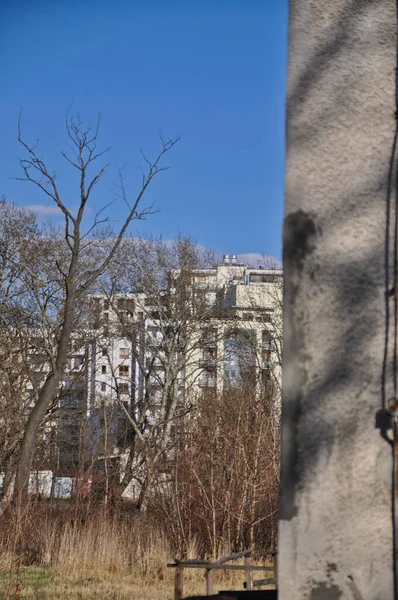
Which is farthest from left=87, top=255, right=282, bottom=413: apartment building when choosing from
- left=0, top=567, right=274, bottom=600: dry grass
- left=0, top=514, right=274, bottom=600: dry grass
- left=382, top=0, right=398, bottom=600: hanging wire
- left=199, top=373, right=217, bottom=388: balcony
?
left=382, top=0, right=398, bottom=600: hanging wire

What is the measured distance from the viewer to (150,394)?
3922 cm

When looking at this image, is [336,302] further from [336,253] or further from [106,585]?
[106,585]

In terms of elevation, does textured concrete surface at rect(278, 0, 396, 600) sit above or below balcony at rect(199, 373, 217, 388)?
below

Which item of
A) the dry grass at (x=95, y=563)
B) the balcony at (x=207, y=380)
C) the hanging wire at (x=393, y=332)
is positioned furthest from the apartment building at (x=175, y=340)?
the hanging wire at (x=393, y=332)

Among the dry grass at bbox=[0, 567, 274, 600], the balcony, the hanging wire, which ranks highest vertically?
the balcony

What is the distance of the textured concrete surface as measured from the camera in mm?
3393

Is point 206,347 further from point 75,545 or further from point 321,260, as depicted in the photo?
point 321,260

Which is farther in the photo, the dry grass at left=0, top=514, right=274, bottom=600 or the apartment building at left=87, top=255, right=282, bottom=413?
the apartment building at left=87, top=255, right=282, bottom=413

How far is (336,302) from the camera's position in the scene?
3.58m

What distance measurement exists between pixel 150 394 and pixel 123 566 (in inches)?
930

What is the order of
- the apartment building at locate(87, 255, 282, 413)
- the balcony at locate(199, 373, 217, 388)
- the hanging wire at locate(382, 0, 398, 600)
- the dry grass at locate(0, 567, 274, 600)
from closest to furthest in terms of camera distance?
the hanging wire at locate(382, 0, 398, 600) → the dry grass at locate(0, 567, 274, 600) → the apartment building at locate(87, 255, 282, 413) → the balcony at locate(199, 373, 217, 388)

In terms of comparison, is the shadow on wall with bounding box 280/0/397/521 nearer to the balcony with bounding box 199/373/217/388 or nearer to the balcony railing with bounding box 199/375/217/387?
the balcony with bounding box 199/373/217/388

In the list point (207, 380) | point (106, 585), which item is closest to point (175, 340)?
point (207, 380)

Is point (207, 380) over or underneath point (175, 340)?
underneath
